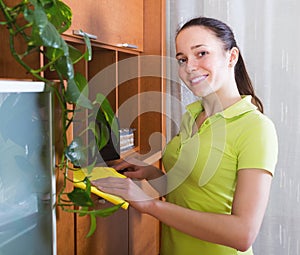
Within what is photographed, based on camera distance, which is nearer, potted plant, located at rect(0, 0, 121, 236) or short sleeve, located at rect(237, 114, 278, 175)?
potted plant, located at rect(0, 0, 121, 236)

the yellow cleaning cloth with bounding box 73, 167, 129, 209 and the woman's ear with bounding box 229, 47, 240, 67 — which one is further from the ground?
the woman's ear with bounding box 229, 47, 240, 67

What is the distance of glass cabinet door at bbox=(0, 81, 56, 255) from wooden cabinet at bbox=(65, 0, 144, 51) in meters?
0.59

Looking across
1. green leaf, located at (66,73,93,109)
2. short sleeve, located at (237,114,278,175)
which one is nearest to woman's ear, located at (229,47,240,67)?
short sleeve, located at (237,114,278,175)

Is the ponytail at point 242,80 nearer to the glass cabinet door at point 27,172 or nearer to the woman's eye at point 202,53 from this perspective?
the woman's eye at point 202,53

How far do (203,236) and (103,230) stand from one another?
0.45 metres

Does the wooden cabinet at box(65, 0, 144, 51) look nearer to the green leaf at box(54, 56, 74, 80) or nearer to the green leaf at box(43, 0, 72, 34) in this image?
the green leaf at box(43, 0, 72, 34)

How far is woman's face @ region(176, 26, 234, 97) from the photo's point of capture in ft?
4.74

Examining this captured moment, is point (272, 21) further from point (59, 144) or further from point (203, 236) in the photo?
point (59, 144)

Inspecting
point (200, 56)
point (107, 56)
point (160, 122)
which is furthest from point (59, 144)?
point (160, 122)

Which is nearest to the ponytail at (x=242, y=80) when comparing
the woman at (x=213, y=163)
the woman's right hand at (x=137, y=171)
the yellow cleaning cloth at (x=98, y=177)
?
the woman at (x=213, y=163)

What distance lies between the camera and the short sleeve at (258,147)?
1.24m

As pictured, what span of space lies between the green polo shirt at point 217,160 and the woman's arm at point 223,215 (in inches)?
2.3

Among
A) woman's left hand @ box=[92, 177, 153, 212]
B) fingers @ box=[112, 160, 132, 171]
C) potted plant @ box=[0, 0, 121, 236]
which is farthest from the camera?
fingers @ box=[112, 160, 132, 171]

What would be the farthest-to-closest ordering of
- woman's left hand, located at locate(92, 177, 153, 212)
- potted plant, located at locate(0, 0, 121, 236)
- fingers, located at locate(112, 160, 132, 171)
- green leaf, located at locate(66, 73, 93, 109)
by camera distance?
fingers, located at locate(112, 160, 132, 171) < woman's left hand, located at locate(92, 177, 153, 212) < green leaf, located at locate(66, 73, 93, 109) < potted plant, located at locate(0, 0, 121, 236)
